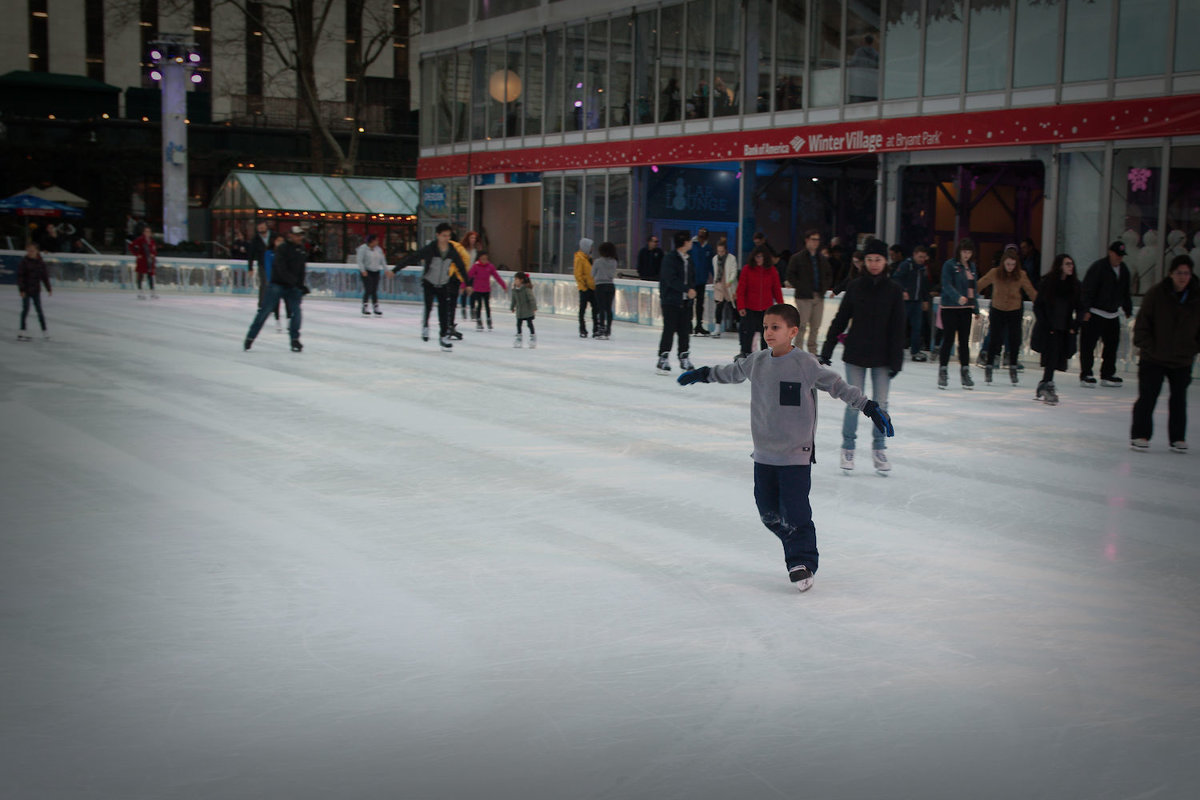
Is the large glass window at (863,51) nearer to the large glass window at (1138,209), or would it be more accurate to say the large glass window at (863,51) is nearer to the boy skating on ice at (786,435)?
the large glass window at (1138,209)

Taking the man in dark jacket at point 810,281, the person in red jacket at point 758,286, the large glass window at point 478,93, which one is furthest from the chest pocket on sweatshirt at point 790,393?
the large glass window at point 478,93

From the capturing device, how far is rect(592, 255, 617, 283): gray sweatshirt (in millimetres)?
21766

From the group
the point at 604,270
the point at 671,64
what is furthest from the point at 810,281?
the point at 671,64

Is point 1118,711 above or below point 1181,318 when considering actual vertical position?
below

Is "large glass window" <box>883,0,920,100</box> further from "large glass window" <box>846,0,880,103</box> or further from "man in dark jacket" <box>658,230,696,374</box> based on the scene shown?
"man in dark jacket" <box>658,230,696,374</box>

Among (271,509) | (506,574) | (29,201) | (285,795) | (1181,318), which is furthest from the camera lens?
(29,201)

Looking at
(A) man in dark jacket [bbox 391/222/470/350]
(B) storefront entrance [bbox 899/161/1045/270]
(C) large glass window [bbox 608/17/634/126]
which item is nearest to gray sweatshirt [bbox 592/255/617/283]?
(A) man in dark jacket [bbox 391/222/470/350]

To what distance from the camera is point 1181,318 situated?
10.3m

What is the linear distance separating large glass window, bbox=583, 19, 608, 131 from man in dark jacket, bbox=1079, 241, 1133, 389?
65.0 ft

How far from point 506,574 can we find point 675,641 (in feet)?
4.12

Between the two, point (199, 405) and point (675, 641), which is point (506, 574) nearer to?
point (675, 641)

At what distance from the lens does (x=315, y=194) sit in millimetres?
44469

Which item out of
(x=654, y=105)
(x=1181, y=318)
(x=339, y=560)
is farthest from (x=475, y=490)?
(x=654, y=105)

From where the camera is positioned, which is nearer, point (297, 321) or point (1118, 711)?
point (1118, 711)
